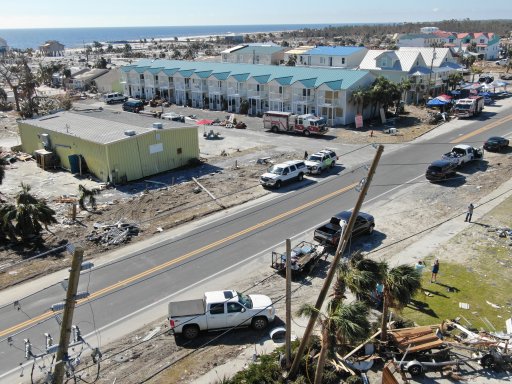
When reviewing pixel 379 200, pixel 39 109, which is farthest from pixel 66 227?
pixel 39 109

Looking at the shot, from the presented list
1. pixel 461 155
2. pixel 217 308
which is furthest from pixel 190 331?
pixel 461 155

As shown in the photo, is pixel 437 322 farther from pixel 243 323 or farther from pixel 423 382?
pixel 243 323

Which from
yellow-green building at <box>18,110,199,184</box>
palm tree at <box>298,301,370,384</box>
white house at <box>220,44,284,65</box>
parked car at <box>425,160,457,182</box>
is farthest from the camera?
white house at <box>220,44,284,65</box>

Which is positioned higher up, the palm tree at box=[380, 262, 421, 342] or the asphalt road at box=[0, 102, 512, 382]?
the palm tree at box=[380, 262, 421, 342]

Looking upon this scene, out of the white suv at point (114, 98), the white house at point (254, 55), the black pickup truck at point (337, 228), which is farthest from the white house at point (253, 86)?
the black pickup truck at point (337, 228)

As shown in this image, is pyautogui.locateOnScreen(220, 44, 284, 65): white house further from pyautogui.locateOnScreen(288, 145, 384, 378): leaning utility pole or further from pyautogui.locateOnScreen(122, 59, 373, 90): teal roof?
pyautogui.locateOnScreen(288, 145, 384, 378): leaning utility pole

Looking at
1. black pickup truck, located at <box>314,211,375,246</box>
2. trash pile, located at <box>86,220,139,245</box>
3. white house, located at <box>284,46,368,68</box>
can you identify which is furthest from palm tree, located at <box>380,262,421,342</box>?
white house, located at <box>284,46,368,68</box>
